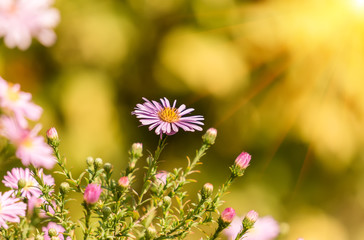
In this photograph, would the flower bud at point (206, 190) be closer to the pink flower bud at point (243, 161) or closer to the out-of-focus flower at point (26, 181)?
the pink flower bud at point (243, 161)

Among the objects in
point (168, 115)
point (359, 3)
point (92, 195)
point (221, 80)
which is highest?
point (359, 3)

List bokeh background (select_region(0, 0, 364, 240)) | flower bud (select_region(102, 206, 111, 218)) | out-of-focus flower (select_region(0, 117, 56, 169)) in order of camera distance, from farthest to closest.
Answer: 1. bokeh background (select_region(0, 0, 364, 240))
2. flower bud (select_region(102, 206, 111, 218))
3. out-of-focus flower (select_region(0, 117, 56, 169))

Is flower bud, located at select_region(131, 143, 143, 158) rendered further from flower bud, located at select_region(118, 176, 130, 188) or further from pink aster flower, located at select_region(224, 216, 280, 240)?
pink aster flower, located at select_region(224, 216, 280, 240)

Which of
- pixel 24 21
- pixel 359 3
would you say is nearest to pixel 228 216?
pixel 24 21

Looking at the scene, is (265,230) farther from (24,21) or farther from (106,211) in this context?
(24,21)

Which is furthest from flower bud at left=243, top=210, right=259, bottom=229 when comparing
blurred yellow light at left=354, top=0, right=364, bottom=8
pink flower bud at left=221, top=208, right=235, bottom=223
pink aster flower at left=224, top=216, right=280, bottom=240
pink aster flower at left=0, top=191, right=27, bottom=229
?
blurred yellow light at left=354, top=0, right=364, bottom=8
